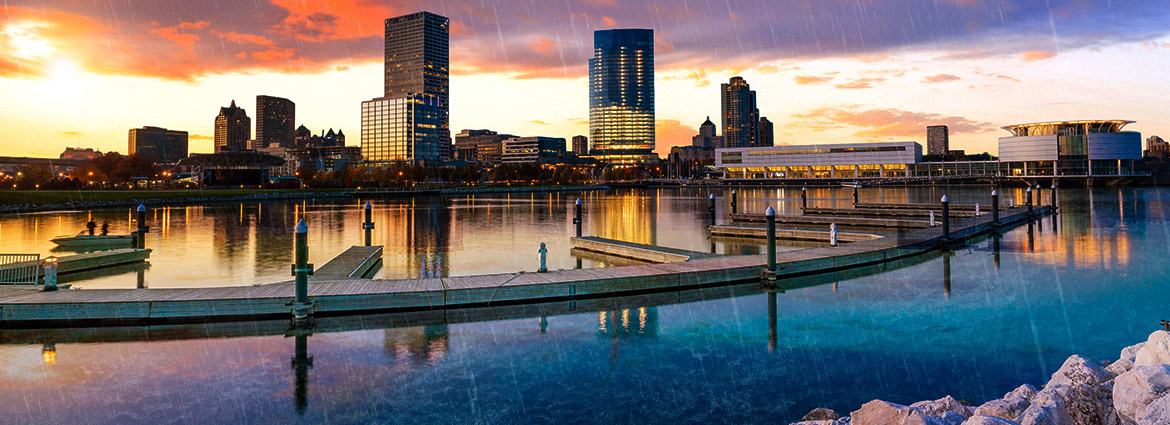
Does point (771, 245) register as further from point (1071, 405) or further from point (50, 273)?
point (50, 273)

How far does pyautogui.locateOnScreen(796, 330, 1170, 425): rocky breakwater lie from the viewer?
5820 mm

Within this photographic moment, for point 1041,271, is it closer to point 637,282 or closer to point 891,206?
point 637,282

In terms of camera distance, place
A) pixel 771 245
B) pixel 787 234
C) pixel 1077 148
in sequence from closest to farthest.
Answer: pixel 771 245 → pixel 787 234 → pixel 1077 148

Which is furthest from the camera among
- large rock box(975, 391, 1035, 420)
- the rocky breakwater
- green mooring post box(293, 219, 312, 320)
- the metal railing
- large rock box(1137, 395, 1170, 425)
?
the metal railing

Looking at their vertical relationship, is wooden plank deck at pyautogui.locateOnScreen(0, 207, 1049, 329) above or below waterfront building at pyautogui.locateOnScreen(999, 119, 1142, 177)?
below

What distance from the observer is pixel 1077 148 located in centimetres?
15325

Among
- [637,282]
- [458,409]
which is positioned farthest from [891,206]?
[458,409]

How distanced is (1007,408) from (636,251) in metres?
16.2

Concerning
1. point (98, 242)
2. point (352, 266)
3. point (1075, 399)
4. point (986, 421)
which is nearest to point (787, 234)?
point (352, 266)

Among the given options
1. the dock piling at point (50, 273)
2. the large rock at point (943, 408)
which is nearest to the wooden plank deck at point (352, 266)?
the dock piling at point (50, 273)

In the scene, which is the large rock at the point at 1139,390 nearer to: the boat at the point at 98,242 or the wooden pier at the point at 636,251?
the wooden pier at the point at 636,251

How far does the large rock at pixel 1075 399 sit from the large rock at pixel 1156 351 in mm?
453

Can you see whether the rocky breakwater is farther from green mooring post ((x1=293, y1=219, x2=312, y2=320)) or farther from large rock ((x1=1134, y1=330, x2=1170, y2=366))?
green mooring post ((x1=293, y1=219, x2=312, y2=320))

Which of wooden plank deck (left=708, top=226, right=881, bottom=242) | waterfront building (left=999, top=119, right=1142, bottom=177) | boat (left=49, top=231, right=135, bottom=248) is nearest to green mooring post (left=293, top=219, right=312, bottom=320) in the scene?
boat (left=49, top=231, right=135, bottom=248)
